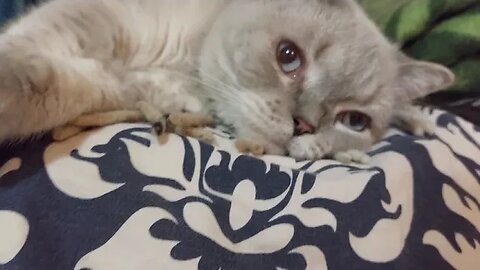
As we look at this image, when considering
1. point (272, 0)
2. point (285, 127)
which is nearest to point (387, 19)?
point (272, 0)

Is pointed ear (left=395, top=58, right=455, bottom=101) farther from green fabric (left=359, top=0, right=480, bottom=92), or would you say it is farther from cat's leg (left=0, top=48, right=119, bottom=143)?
cat's leg (left=0, top=48, right=119, bottom=143)

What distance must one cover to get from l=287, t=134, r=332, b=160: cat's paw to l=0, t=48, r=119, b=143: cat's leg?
268 millimetres

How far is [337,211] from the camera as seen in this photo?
2.77 feet

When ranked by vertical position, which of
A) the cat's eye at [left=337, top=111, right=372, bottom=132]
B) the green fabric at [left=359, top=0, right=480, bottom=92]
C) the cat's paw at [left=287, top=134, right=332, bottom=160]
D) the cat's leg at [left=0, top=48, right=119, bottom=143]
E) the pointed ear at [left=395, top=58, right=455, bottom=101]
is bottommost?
the cat's leg at [left=0, top=48, right=119, bottom=143]

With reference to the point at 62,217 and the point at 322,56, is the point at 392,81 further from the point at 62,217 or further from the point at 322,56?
the point at 62,217

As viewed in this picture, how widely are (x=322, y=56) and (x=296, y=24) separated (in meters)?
0.07

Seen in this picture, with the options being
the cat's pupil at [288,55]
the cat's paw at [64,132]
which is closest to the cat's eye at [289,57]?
the cat's pupil at [288,55]

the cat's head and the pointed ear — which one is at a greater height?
the pointed ear

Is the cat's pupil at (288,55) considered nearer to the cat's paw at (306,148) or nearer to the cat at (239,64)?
the cat at (239,64)

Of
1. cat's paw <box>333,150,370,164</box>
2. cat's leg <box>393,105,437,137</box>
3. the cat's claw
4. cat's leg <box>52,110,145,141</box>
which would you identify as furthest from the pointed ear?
cat's leg <box>52,110,145,141</box>

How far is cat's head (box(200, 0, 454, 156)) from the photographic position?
3.32 feet

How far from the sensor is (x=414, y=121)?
112cm

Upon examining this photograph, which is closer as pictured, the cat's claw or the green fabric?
the cat's claw

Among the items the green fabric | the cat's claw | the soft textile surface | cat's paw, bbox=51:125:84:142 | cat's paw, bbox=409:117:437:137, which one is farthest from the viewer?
the green fabric
